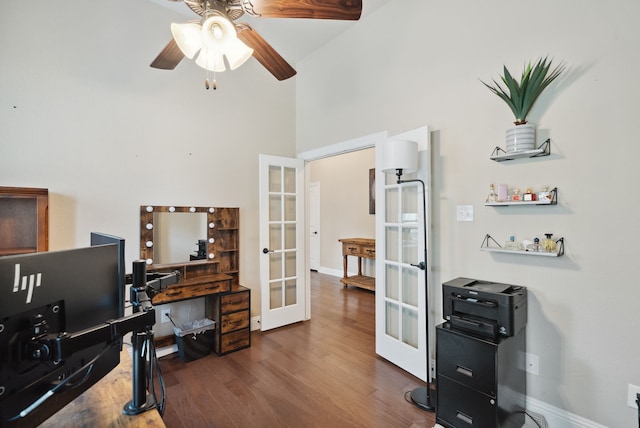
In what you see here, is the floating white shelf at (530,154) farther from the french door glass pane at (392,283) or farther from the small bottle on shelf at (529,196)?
the french door glass pane at (392,283)

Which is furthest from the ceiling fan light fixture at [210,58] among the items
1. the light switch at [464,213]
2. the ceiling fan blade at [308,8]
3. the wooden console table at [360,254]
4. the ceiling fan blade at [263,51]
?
the wooden console table at [360,254]

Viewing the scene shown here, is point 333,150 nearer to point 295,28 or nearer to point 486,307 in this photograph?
point 295,28

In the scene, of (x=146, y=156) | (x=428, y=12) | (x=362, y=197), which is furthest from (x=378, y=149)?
(x=362, y=197)

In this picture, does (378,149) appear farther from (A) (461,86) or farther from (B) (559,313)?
(B) (559,313)

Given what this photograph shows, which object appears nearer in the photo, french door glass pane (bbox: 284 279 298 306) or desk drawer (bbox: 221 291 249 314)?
desk drawer (bbox: 221 291 249 314)

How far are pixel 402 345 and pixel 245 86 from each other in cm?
327

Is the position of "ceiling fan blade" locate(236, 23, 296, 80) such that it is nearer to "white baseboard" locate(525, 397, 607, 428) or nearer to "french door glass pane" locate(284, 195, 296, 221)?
"french door glass pane" locate(284, 195, 296, 221)

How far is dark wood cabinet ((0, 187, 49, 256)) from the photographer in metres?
2.28

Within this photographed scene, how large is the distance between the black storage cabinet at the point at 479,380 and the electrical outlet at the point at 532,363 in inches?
1.3

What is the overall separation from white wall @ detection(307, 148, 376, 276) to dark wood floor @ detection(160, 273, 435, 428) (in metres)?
2.87

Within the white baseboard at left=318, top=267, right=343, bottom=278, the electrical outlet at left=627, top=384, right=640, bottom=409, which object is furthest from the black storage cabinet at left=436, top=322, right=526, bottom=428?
the white baseboard at left=318, top=267, right=343, bottom=278

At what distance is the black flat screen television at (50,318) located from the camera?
2.40ft

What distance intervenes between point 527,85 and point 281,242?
2.89 m

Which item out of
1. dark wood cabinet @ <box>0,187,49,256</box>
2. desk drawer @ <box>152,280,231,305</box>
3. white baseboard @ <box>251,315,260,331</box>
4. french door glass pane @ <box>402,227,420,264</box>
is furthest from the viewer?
white baseboard @ <box>251,315,260,331</box>
